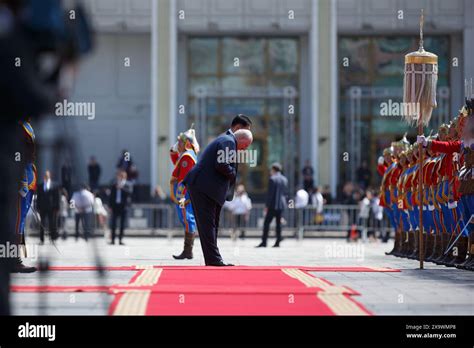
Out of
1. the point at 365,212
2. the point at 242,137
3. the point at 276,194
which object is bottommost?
the point at 365,212

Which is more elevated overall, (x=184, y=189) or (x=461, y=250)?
(x=184, y=189)

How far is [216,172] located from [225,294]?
4.70 metres

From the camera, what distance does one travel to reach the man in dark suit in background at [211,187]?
13586 millimetres

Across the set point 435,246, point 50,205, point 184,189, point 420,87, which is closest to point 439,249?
point 435,246

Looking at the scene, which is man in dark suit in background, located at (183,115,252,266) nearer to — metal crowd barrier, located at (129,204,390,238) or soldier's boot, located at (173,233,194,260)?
soldier's boot, located at (173,233,194,260)

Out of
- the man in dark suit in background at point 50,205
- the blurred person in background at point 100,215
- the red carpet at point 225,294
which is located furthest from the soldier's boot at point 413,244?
the blurred person in background at point 100,215

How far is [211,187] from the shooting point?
1364 cm

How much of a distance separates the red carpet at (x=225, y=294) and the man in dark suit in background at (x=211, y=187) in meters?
1.51

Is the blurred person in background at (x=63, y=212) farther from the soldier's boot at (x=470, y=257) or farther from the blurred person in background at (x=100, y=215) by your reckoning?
the soldier's boot at (x=470, y=257)

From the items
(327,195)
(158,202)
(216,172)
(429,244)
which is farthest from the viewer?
(158,202)

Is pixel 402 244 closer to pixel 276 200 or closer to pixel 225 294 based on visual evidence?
pixel 276 200

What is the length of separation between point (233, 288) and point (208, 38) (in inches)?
1371

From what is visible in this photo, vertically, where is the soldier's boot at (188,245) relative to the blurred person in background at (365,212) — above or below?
above
